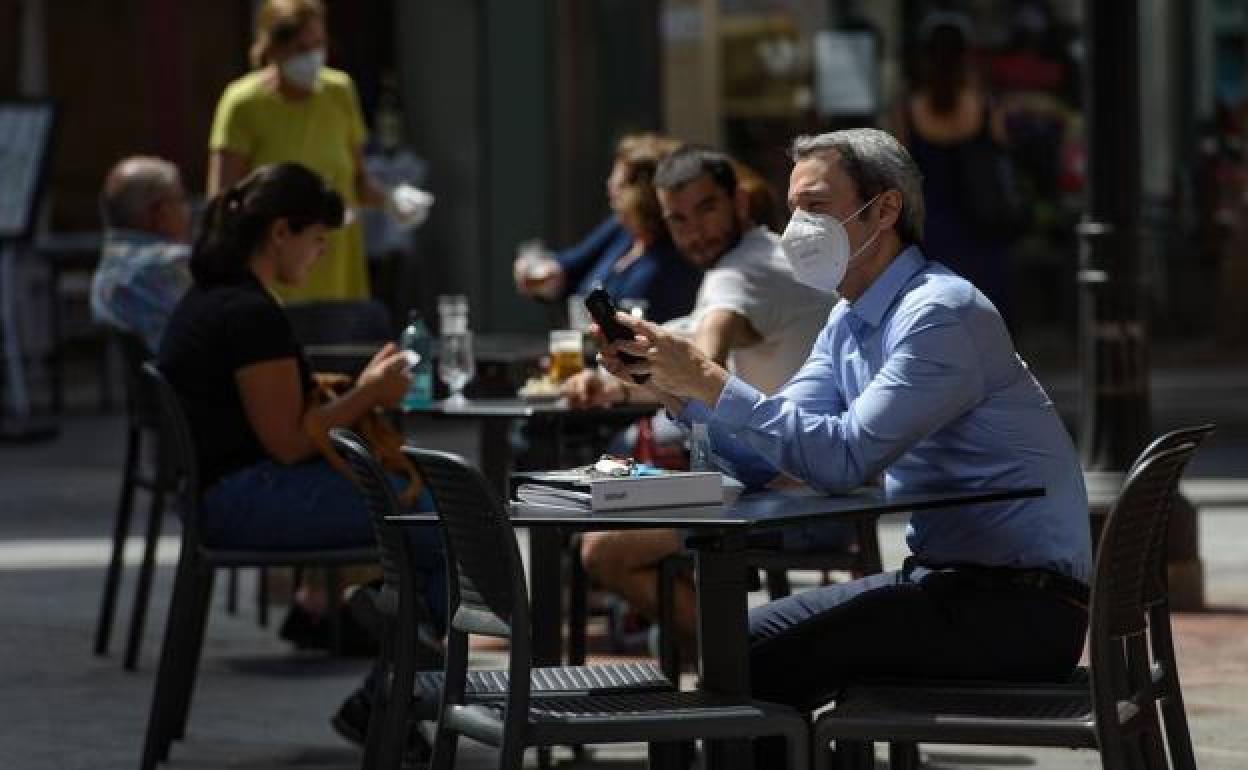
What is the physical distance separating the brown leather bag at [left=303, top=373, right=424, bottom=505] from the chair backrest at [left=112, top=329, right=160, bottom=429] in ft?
4.12

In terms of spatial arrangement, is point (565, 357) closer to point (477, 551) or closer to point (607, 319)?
point (607, 319)

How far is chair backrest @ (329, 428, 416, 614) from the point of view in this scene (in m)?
5.82

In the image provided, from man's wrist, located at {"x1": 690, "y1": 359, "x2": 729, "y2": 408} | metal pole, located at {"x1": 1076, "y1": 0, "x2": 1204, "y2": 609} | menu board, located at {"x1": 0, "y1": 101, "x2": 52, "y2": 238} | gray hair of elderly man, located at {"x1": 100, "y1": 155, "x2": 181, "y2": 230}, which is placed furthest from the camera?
menu board, located at {"x1": 0, "y1": 101, "x2": 52, "y2": 238}

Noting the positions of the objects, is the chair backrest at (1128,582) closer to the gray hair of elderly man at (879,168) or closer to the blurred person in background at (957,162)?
the gray hair of elderly man at (879,168)

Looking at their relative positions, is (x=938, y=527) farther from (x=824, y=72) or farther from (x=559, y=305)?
(x=824, y=72)

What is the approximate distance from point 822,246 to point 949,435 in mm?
428

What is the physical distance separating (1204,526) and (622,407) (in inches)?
172

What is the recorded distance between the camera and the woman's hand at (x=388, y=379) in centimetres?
747

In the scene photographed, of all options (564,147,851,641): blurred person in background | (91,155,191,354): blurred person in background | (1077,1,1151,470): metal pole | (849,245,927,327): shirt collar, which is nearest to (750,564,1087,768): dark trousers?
(849,245,927,327): shirt collar

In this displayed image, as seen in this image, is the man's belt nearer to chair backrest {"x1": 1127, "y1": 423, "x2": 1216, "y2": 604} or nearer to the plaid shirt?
chair backrest {"x1": 1127, "y1": 423, "x2": 1216, "y2": 604}

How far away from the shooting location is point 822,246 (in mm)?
5781

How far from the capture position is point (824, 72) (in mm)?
17656

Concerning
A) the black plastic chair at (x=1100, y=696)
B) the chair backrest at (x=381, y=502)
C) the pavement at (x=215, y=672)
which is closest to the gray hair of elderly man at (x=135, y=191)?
the pavement at (x=215, y=672)

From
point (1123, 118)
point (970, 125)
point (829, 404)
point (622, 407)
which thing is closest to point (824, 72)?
point (970, 125)
